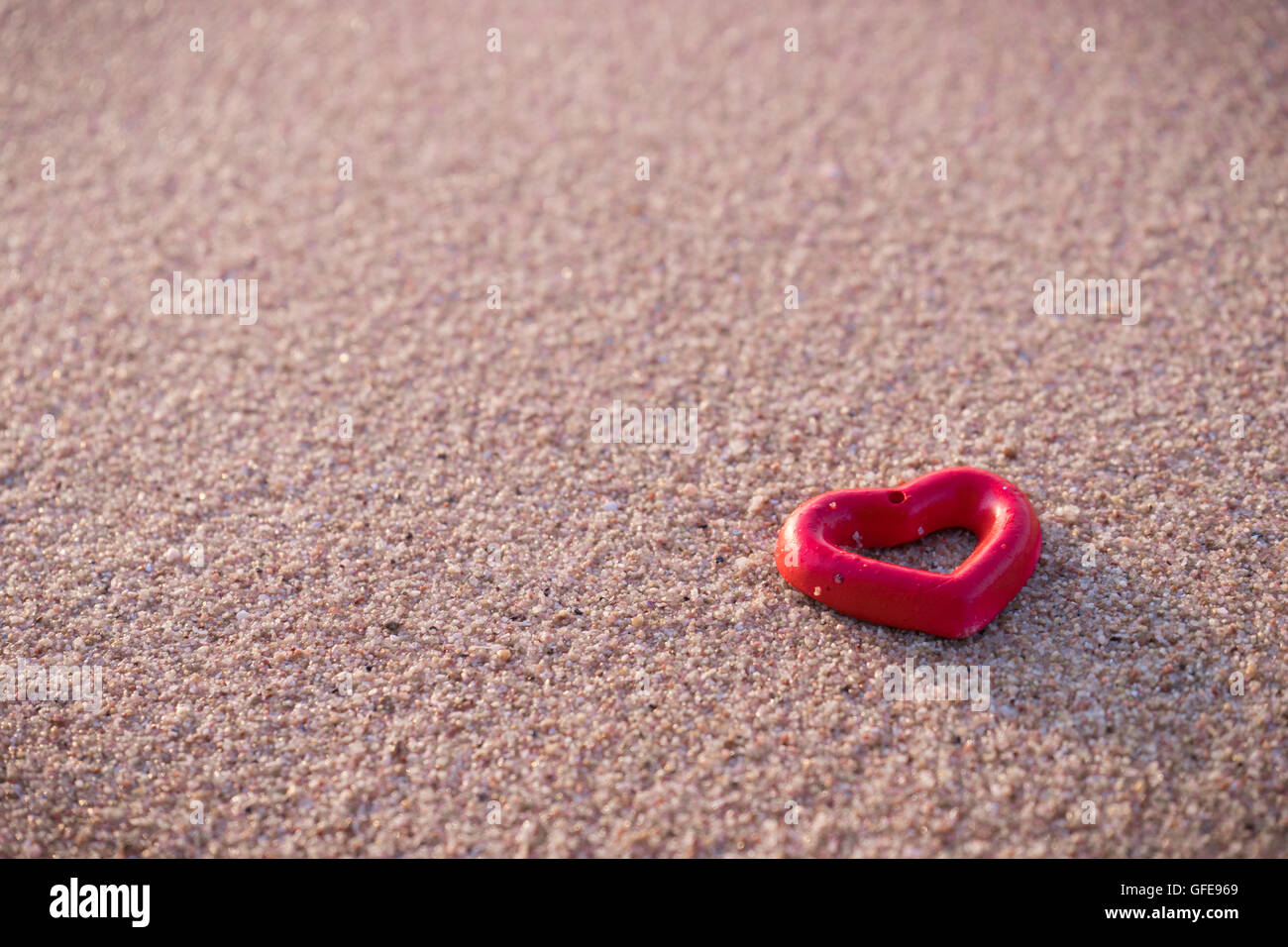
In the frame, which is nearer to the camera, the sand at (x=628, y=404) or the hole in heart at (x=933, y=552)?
the sand at (x=628, y=404)

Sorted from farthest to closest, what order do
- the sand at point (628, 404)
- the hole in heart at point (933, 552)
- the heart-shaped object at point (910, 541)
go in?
the hole in heart at point (933, 552), the heart-shaped object at point (910, 541), the sand at point (628, 404)

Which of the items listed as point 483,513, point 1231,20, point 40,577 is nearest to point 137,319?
point 40,577

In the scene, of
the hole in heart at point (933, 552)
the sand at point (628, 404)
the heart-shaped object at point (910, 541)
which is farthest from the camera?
the hole in heart at point (933, 552)

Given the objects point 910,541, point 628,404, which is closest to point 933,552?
point 910,541

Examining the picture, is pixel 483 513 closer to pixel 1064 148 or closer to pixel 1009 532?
pixel 1009 532

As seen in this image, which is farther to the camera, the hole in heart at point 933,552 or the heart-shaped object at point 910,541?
the hole in heart at point 933,552

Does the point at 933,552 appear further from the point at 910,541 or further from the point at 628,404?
the point at 628,404
